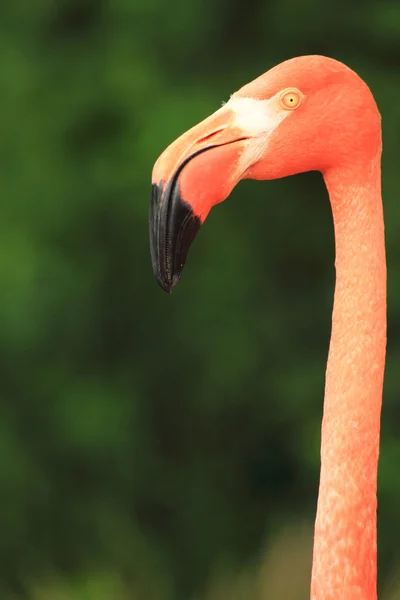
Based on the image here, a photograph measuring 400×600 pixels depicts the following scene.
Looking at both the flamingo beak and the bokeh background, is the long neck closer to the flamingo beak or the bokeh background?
the flamingo beak

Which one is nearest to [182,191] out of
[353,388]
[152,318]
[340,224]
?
[340,224]

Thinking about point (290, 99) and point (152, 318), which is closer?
point (290, 99)

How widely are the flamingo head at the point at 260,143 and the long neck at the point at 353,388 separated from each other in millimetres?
67

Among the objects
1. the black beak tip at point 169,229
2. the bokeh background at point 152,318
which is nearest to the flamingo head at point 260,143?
the black beak tip at point 169,229

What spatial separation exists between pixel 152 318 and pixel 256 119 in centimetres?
219

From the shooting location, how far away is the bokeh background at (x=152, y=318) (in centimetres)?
336

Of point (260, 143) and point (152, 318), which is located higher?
point (260, 143)

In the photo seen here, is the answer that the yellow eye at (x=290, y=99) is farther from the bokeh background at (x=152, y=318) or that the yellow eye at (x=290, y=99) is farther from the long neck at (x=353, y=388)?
the bokeh background at (x=152, y=318)

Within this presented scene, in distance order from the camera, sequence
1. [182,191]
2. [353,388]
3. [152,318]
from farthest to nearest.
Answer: [152,318]
[353,388]
[182,191]

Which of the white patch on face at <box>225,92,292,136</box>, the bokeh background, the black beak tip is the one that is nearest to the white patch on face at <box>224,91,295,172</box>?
the white patch on face at <box>225,92,292,136</box>

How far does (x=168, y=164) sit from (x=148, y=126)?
187 cm

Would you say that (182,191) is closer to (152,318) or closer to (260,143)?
(260,143)

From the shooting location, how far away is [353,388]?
62.4 inches

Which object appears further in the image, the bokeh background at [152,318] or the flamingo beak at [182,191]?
the bokeh background at [152,318]
